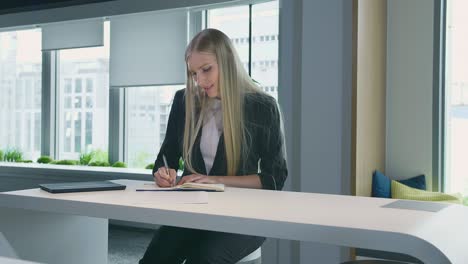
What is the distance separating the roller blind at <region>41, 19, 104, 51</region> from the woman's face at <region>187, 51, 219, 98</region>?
307 centimetres

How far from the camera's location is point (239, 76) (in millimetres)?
2090

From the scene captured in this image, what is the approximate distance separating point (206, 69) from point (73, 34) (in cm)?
341

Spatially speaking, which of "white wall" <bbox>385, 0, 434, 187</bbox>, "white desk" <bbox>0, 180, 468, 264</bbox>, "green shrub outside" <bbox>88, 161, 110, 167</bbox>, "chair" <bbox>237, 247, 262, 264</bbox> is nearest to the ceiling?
"green shrub outside" <bbox>88, 161, 110, 167</bbox>

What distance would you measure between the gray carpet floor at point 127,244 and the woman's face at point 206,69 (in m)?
1.90

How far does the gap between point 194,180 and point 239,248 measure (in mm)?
366

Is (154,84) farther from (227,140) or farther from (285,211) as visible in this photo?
(285,211)

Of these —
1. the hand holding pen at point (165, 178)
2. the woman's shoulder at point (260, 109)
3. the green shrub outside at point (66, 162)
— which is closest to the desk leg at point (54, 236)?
the hand holding pen at point (165, 178)

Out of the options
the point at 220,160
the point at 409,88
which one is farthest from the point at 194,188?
the point at 409,88

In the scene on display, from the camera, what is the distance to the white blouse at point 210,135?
2.06 meters

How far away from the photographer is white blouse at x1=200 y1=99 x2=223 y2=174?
2062 mm

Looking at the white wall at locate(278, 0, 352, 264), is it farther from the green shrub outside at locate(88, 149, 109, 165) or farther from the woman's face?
the green shrub outside at locate(88, 149, 109, 165)

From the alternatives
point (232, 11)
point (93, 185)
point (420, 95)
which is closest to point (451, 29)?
point (420, 95)

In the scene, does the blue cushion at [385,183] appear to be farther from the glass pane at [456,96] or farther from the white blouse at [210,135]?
the white blouse at [210,135]

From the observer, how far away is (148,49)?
4.59 metres
